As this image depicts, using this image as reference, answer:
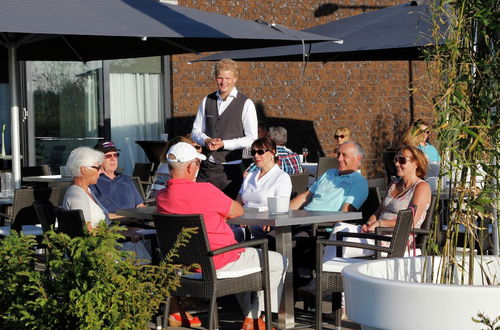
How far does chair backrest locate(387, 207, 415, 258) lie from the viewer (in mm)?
6320

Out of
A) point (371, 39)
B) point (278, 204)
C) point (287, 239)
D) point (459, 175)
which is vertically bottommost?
point (287, 239)

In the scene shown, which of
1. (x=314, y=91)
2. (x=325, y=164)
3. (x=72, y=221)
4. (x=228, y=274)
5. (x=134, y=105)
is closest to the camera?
(x=228, y=274)

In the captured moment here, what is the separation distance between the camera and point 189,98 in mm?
15586

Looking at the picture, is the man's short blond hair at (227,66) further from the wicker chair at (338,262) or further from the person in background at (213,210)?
the wicker chair at (338,262)

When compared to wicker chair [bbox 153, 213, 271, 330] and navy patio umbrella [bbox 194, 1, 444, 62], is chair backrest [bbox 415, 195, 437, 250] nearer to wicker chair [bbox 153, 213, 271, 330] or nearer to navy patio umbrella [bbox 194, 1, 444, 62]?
wicker chair [bbox 153, 213, 271, 330]

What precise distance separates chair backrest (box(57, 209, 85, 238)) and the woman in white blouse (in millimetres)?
1935

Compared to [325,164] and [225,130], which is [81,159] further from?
[325,164]

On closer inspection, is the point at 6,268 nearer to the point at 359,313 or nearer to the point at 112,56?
the point at 359,313

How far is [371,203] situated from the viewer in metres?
7.98

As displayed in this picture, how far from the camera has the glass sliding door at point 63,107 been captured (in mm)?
14195

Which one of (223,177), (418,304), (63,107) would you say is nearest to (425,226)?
(223,177)

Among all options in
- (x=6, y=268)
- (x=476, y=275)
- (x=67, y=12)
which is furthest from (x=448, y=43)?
(x=67, y=12)

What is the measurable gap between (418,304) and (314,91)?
14.1m

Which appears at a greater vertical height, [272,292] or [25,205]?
[25,205]
